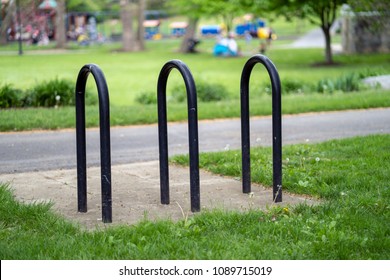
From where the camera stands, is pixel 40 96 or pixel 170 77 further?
pixel 170 77

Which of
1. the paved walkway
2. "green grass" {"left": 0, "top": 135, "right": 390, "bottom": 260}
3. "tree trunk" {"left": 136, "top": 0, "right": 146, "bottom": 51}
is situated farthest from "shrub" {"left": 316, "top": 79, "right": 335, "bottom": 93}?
"tree trunk" {"left": 136, "top": 0, "right": 146, "bottom": 51}

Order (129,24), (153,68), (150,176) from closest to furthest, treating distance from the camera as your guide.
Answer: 1. (150,176)
2. (153,68)
3. (129,24)

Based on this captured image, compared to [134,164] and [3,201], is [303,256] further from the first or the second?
[134,164]

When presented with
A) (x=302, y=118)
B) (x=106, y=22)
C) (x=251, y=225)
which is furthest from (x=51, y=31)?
(x=251, y=225)

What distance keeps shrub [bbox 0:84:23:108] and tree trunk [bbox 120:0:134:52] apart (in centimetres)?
2759

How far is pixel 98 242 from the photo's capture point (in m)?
5.32

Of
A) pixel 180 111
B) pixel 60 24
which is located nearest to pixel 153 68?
pixel 60 24

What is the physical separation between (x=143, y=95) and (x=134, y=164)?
288 inches

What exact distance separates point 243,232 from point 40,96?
9.40m

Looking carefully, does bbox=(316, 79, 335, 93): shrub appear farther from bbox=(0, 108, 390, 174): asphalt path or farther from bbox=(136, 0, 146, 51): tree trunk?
bbox=(136, 0, 146, 51): tree trunk

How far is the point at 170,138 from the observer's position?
11.1 metres

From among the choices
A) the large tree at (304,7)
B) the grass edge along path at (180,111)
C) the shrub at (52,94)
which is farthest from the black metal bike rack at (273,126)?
the large tree at (304,7)

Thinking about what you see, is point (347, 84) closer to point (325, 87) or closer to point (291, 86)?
point (325, 87)

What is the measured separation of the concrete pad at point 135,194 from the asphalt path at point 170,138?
89 centimetres
